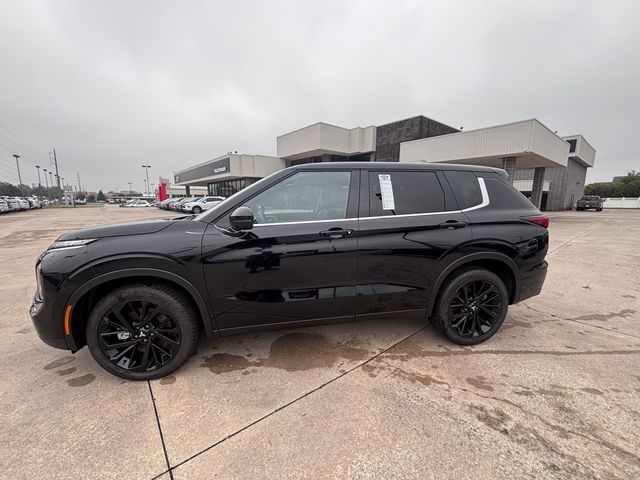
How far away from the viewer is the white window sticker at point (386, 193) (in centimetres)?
272

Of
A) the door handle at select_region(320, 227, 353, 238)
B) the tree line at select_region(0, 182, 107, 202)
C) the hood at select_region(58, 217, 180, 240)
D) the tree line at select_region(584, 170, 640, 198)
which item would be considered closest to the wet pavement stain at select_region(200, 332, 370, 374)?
the door handle at select_region(320, 227, 353, 238)

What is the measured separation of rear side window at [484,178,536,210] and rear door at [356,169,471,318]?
1.61 ft

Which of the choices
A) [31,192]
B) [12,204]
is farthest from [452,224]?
[31,192]

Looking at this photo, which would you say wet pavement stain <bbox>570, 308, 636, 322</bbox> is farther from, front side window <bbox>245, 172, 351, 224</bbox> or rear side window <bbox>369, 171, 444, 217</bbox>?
front side window <bbox>245, 172, 351, 224</bbox>

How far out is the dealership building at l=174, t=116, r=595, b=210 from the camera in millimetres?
16453

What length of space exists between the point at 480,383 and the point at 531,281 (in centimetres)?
138

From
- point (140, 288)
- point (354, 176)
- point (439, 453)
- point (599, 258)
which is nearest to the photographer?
point (439, 453)

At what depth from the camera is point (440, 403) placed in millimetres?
2176

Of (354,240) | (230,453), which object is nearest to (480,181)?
(354,240)

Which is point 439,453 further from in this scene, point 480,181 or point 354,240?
point 480,181

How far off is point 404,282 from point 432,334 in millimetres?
943

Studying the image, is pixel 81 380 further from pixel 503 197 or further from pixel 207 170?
pixel 207 170

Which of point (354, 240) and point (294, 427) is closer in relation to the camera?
point (294, 427)

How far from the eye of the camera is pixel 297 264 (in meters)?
2.47
